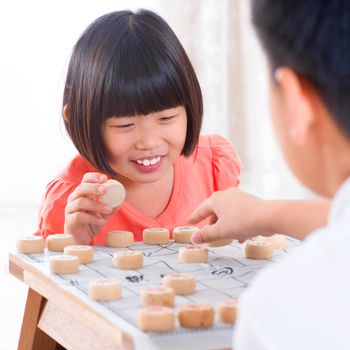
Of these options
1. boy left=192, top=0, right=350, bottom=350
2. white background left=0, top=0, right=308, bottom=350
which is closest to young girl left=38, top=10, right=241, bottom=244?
boy left=192, top=0, right=350, bottom=350

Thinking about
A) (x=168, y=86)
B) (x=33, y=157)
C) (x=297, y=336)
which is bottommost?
(x=33, y=157)

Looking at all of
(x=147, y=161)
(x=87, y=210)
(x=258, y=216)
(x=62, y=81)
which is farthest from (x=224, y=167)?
(x=62, y=81)

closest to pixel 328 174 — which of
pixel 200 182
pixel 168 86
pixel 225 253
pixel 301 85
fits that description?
pixel 301 85

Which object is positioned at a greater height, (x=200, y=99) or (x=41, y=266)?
(x=200, y=99)

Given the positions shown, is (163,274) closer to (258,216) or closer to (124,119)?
(258,216)

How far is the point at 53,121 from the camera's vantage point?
3023 millimetres

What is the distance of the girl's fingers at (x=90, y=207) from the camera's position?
1269mm

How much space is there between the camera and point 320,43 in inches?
24.1

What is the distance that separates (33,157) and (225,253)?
2.01 meters

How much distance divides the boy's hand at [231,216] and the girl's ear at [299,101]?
1.23 feet

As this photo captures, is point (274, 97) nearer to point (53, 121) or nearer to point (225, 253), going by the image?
point (225, 253)

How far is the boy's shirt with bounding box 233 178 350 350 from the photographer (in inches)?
22.5

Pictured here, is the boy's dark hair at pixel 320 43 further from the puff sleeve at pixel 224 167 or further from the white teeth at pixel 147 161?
the puff sleeve at pixel 224 167

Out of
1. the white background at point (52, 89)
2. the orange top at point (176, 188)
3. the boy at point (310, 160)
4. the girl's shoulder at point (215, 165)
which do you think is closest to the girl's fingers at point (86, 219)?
the orange top at point (176, 188)
